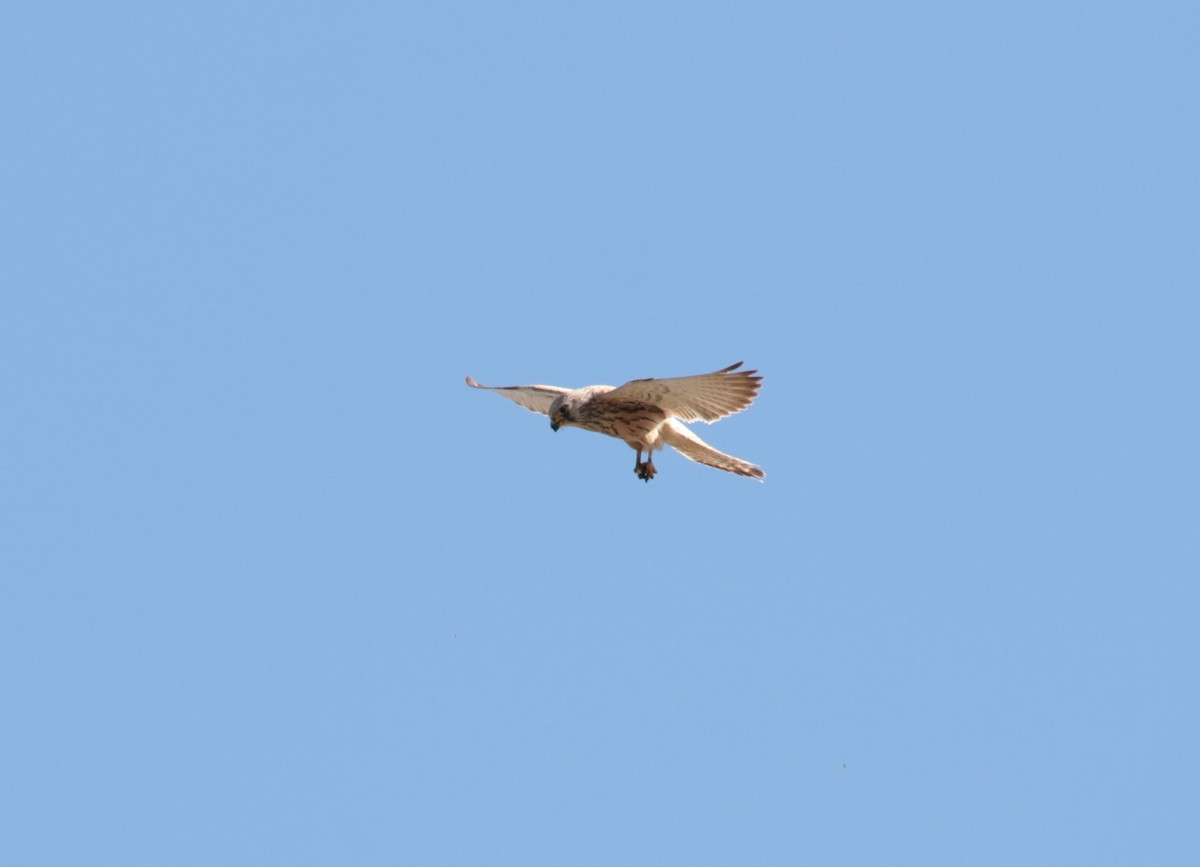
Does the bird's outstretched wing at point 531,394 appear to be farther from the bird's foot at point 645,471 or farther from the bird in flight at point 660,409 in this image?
the bird's foot at point 645,471

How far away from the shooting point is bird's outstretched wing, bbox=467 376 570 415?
13.1 metres

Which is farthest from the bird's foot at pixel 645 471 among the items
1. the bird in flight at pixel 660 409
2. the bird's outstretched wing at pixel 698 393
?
the bird's outstretched wing at pixel 698 393

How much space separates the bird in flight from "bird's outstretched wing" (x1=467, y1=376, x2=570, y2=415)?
0.05 meters

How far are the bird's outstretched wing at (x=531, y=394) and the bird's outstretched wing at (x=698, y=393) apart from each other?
54.3 inches

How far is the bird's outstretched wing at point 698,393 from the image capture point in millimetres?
10953

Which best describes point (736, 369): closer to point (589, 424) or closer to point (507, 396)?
point (589, 424)

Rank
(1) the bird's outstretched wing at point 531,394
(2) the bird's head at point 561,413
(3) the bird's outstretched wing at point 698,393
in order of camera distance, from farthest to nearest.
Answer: (1) the bird's outstretched wing at point 531,394, (2) the bird's head at point 561,413, (3) the bird's outstretched wing at point 698,393

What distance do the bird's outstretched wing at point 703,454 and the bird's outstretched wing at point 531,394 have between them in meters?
1.15

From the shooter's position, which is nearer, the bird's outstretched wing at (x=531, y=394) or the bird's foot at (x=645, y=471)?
the bird's foot at (x=645, y=471)

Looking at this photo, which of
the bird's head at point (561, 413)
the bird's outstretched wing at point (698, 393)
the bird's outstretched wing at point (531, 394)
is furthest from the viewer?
the bird's outstretched wing at point (531, 394)

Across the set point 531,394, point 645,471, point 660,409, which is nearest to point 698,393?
point 660,409

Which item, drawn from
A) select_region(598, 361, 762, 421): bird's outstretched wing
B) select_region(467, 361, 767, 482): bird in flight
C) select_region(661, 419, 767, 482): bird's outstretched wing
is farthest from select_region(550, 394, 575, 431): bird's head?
select_region(661, 419, 767, 482): bird's outstretched wing

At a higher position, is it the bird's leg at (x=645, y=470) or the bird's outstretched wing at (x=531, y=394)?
the bird's outstretched wing at (x=531, y=394)

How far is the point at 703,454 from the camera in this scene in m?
12.4
